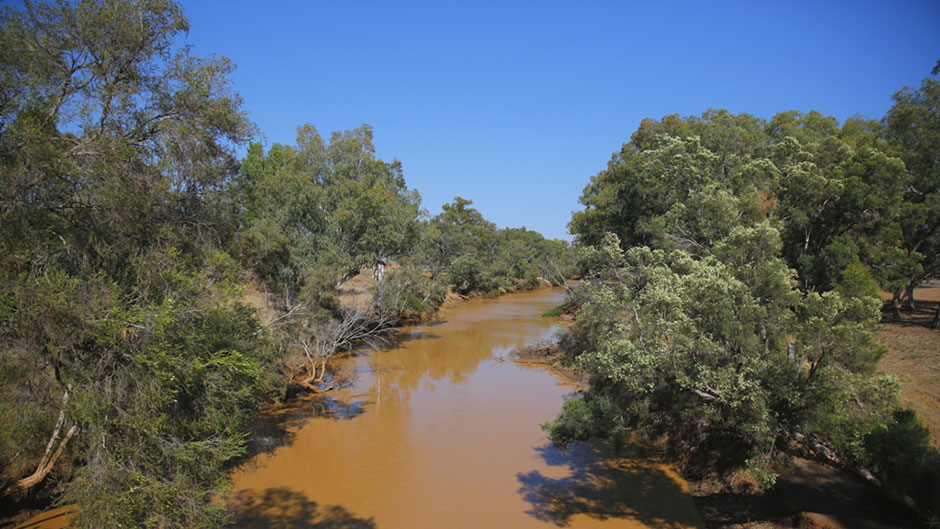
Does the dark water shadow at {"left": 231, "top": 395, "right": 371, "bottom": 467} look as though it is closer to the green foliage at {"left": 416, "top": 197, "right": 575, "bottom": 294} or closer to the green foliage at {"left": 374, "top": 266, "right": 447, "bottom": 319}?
the green foliage at {"left": 374, "top": 266, "right": 447, "bottom": 319}

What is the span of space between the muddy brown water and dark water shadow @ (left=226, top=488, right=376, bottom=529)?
0.07 feet

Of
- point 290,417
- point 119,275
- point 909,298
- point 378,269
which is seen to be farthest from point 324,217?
point 909,298

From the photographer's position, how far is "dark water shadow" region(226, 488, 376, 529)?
387 inches

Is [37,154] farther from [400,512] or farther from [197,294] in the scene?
[400,512]

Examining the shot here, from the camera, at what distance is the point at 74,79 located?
24.5 ft

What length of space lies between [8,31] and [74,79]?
2.90ft

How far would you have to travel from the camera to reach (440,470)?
40.3 ft

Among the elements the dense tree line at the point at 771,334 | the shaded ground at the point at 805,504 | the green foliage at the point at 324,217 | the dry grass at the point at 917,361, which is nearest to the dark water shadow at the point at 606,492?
the shaded ground at the point at 805,504

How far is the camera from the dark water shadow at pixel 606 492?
10.1m

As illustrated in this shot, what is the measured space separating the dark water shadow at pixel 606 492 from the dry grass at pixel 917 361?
4889mm

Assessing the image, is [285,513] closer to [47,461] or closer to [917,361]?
[47,461]

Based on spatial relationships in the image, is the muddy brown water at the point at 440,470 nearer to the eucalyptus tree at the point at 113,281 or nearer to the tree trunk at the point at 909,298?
the eucalyptus tree at the point at 113,281

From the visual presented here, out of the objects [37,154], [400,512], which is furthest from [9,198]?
[400,512]

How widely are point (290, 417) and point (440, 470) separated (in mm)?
6029
